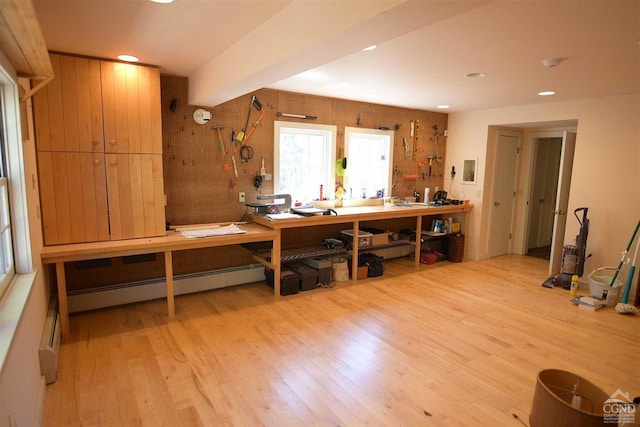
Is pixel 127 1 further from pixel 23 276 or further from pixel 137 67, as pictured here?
pixel 23 276

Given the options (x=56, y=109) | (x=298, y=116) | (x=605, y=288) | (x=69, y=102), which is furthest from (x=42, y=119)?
(x=605, y=288)

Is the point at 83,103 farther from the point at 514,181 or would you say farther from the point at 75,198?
the point at 514,181

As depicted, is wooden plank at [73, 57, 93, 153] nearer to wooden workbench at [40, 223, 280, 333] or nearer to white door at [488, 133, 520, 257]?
wooden workbench at [40, 223, 280, 333]

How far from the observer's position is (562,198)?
4.80 m

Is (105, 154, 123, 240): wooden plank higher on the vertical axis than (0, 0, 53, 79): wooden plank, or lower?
lower

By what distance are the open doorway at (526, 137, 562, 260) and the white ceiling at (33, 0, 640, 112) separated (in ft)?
9.48

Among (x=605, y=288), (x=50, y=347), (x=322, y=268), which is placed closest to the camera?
(x=50, y=347)

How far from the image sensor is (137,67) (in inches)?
127

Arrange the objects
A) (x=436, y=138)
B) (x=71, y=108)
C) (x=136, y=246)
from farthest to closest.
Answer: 1. (x=436, y=138)
2. (x=136, y=246)
3. (x=71, y=108)

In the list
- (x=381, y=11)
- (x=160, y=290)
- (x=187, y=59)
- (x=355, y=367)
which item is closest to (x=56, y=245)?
(x=160, y=290)

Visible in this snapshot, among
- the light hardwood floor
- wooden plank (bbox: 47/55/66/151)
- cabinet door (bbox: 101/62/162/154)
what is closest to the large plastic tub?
the light hardwood floor

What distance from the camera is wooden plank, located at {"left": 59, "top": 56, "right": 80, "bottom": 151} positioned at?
2961mm

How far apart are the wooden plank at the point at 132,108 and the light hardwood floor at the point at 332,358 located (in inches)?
63.3

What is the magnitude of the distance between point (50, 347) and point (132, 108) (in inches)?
79.6
